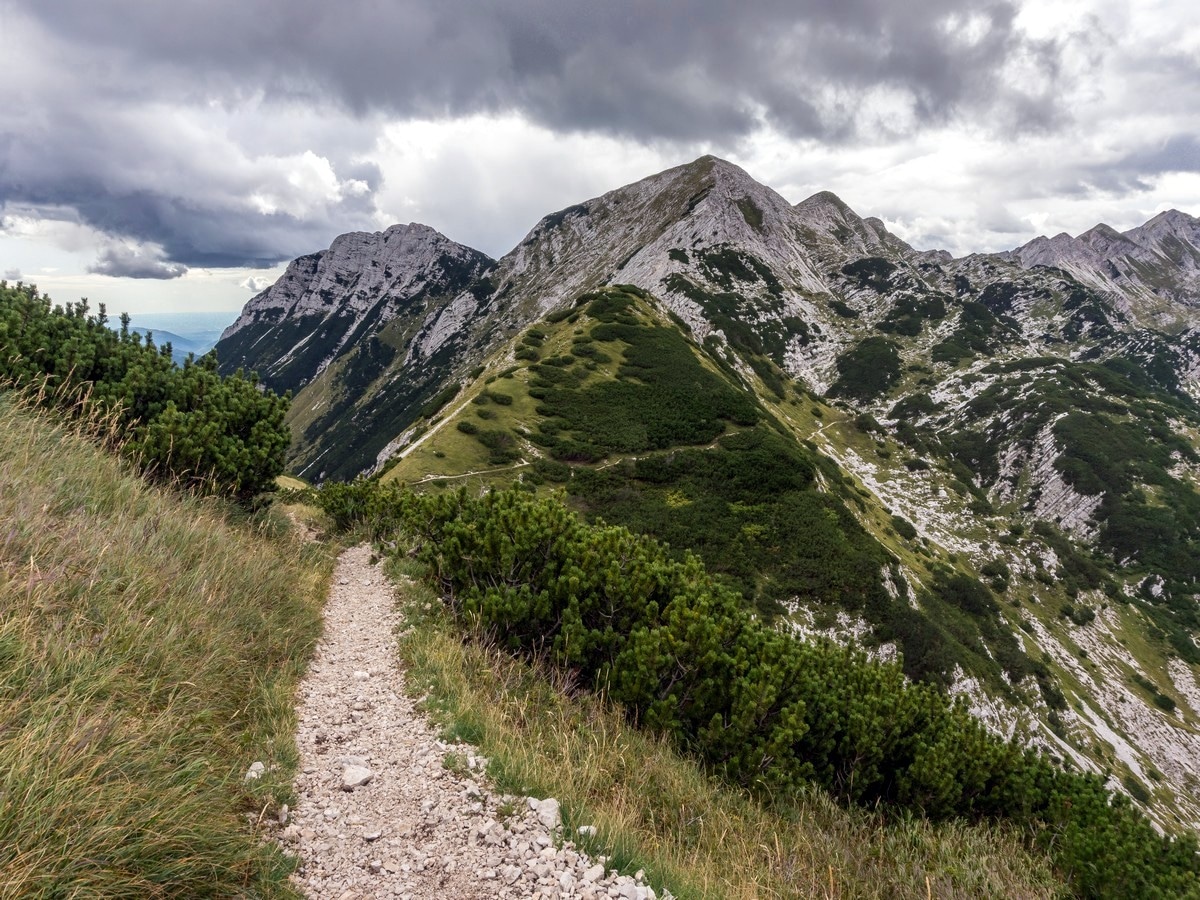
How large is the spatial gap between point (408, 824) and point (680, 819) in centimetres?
299

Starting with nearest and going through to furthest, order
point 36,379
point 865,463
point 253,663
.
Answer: point 253,663, point 36,379, point 865,463

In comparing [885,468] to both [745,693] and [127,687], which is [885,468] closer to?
[745,693]

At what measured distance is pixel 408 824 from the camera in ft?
16.0

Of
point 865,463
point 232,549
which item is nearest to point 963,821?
point 232,549

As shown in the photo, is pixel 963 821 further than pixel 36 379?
No

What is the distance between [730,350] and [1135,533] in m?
80.3

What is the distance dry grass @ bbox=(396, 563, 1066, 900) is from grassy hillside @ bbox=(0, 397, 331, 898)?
2.06 metres

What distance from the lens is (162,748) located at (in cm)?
390

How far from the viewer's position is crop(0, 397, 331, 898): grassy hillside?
3090 mm

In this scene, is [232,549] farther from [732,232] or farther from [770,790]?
[732,232]

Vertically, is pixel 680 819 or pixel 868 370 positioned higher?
pixel 868 370

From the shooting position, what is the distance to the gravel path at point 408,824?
431 centimetres

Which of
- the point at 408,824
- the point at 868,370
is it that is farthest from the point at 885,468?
the point at 408,824

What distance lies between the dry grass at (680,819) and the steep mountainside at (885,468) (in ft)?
9.16
